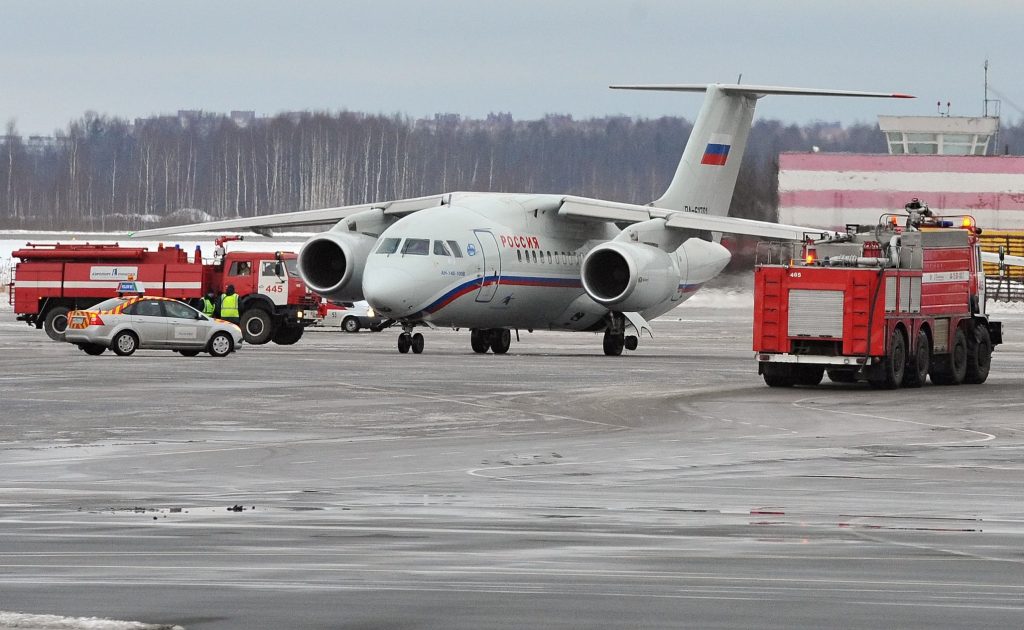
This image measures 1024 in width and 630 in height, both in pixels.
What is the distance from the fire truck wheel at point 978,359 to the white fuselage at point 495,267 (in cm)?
1035

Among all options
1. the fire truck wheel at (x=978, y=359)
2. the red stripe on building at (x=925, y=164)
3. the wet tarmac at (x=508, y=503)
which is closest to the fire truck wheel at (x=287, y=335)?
the wet tarmac at (x=508, y=503)

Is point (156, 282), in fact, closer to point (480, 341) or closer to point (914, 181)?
point (480, 341)

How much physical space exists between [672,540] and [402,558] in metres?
1.86

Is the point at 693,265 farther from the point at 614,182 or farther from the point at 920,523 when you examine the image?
the point at 614,182

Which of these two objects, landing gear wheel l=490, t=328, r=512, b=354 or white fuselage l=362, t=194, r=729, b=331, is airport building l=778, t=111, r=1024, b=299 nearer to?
white fuselage l=362, t=194, r=729, b=331

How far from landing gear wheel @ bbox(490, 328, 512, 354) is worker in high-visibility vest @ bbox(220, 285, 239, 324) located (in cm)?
779

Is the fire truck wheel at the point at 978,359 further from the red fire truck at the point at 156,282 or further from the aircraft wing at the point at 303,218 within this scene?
the red fire truck at the point at 156,282

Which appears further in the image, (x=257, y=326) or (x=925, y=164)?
(x=925, y=164)

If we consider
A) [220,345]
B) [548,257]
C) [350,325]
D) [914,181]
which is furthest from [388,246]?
[914,181]

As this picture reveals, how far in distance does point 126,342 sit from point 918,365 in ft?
54.8

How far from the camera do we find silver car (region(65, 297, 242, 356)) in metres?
37.6

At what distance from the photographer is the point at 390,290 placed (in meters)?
36.8

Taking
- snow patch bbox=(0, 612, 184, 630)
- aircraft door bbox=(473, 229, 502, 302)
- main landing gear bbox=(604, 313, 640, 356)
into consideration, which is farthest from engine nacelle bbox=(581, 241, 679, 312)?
snow patch bbox=(0, 612, 184, 630)

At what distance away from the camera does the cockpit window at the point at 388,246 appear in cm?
3766
